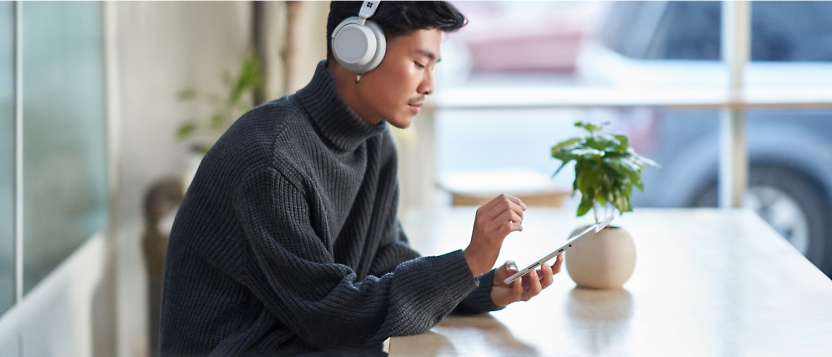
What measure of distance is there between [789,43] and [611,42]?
69 cm

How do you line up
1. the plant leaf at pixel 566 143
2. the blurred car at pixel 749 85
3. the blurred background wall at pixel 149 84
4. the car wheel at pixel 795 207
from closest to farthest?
1. the plant leaf at pixel 566 143
2. the blurred background wall at pixel 149 84
3. the blurred car at pixel 749 85
4. the car wheel at pixel 795 207

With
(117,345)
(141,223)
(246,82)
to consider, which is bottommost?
(117,345)

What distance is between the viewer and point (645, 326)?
1204 millimetres

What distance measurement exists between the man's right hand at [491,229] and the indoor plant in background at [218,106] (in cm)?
184

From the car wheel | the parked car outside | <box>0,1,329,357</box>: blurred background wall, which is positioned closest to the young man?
<box>0,1,329,357</box>: blurred background wall

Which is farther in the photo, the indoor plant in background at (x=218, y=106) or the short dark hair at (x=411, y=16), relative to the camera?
the indoor plant in background at (x=218, y=106)

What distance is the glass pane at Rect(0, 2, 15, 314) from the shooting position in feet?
5.82

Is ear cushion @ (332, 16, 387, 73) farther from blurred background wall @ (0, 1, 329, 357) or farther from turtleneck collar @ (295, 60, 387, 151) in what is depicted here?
blurred background wall @ (0, 1, 329, 357)

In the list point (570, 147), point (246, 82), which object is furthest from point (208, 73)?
point (570, 147)

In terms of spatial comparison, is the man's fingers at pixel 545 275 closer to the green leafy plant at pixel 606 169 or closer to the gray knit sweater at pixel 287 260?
the gray knit sweater at pixel 287 260

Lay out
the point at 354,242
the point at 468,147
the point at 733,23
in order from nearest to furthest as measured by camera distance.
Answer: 1. the point at 354,242
2. the point at 733,23
3. the point at 468,147

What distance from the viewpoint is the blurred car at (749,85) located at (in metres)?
3.32

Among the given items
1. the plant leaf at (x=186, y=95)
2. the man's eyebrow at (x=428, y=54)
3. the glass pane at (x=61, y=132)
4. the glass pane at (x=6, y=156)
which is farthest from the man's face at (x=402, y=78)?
the plant leaf at (x=186, y=95)

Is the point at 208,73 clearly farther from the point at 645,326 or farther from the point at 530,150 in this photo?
the point at 645,326
